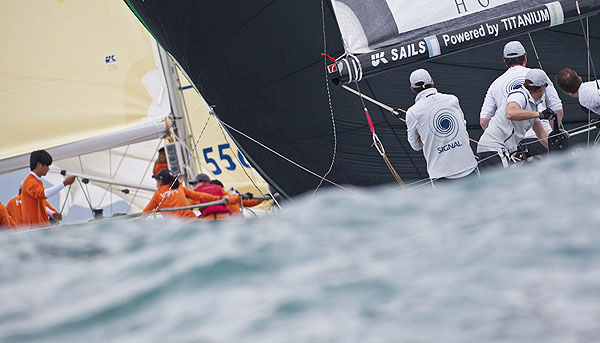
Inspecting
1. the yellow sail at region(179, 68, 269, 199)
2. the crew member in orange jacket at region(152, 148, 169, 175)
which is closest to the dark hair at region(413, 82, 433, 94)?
the crew member in orange jacket at region(152, 148, 169, 175)

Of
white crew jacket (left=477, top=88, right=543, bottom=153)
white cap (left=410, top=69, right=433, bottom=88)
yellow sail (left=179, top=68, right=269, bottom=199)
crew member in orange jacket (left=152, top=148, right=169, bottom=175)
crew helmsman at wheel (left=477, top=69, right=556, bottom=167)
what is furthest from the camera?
yellow sail (left=179, top=68, right=269, bottom=199)

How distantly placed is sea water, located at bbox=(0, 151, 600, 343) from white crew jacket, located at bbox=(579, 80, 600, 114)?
4.83ft

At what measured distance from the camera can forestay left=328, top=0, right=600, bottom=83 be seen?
3816 mm

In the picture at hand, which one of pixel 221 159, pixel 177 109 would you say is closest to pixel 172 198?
pixel 177 109

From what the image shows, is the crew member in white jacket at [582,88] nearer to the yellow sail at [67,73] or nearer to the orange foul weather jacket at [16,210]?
the orange foul weather jacket at [16,210]

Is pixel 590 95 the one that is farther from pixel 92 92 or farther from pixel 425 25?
pixel 92 92

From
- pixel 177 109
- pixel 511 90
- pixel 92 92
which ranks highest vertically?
pixel 92 92

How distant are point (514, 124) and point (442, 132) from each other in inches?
12.7

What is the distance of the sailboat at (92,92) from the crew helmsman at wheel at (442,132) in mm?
3981

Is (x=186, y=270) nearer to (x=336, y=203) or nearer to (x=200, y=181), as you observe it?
(x=336, y=203)

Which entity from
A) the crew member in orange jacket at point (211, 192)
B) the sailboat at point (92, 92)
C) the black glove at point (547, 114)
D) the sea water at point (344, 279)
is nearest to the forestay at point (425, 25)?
the black glove at point (547, 114)

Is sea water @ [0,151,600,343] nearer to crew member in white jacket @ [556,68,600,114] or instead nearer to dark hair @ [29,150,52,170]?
crew member in white jacket @ [556,68,600,114]

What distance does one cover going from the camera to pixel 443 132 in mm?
3660

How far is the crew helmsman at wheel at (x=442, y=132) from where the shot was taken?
3.65 m
